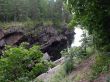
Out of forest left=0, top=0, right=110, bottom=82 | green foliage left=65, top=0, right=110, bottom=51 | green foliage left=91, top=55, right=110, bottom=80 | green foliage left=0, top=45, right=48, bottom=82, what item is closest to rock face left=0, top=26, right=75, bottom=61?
forest left=0, top=0, right=110, bottom=82

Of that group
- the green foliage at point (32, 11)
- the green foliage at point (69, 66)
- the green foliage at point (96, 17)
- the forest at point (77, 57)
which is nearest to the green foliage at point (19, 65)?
the forest at point (77, 57)

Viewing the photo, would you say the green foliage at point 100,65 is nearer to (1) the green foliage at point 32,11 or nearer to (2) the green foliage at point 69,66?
(2) the green foliage at point 69,66

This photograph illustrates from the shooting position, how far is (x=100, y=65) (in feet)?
39.2

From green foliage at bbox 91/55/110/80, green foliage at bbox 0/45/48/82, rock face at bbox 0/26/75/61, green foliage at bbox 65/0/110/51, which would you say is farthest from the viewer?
rock face at bbox 0/26/75/61

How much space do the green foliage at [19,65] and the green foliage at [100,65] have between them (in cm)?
237

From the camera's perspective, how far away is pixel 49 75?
15086 millimetres

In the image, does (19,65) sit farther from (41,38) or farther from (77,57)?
(41,38)

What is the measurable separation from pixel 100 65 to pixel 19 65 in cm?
351

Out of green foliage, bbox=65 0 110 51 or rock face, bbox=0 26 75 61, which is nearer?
green foliage, bbox=65 0 110 51

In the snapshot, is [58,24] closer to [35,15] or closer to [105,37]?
[35,15]

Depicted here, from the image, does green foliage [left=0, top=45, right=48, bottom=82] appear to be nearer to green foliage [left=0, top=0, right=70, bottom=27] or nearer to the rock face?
the rock face

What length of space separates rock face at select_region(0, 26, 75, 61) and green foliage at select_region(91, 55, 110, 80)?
118 feet

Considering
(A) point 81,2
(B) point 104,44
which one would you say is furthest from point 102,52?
(A) point 81,2

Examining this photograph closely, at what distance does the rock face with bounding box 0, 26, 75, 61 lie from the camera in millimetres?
52000
